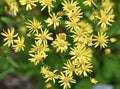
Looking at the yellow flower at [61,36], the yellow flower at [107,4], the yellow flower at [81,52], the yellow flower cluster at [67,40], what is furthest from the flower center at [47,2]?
the yellow flower at [107,4]

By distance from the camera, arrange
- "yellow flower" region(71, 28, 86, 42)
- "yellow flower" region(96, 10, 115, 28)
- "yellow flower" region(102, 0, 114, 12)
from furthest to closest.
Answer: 1. "yellow flower" region(102, 0, 114, 12)
2. "yellow flower" region(96, 10, 115, 28)
3. "yellow flower" region(71, 28, 86, 42)

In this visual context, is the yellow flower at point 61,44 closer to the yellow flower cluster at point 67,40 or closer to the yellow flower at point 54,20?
the yellow flower cluster at point 67,40

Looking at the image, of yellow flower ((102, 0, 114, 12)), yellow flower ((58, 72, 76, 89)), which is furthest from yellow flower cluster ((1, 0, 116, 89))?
yellow flower ((102, 0, 114, 12))

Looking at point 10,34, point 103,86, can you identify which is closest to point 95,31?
point 10,34

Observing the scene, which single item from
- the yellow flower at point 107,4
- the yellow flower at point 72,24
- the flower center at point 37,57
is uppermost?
the yellow flower at point 107,4

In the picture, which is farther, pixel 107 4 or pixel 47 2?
pixel 107 4

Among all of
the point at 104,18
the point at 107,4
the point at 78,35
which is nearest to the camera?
the point at 78,35

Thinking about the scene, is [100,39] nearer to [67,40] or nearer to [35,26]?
[67,40]

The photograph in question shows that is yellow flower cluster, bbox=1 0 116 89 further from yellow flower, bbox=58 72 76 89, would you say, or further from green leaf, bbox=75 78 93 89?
green leaf, bbox=75 78 93 89

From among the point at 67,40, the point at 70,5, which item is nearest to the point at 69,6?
the point at 70,5

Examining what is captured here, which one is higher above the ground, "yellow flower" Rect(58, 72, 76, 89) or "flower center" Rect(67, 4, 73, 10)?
"flower center" Rect(67, 4, 73, 10)
